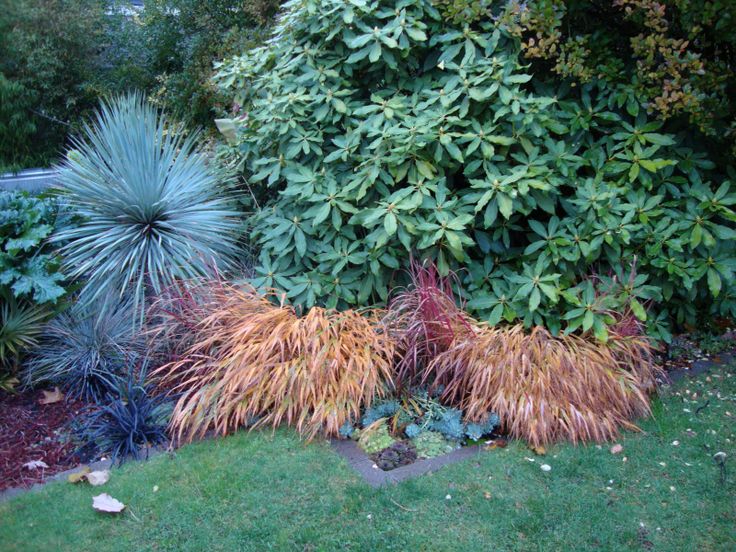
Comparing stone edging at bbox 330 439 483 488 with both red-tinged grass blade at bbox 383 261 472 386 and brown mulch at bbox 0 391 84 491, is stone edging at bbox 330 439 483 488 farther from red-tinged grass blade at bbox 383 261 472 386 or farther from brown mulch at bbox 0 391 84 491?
brown mulch at bbox 0 391 84 491

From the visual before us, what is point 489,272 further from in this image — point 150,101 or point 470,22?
point 150,101

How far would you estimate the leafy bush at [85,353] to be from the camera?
4770mm

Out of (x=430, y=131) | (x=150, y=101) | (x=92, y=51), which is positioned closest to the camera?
(x=430, y=131)

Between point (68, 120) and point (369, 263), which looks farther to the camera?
point (68, 120)

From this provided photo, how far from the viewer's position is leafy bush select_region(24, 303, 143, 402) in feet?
15.6

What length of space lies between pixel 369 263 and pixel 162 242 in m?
1.80

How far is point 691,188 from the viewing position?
5.13 metres

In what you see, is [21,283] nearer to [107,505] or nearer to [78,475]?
[78,475]

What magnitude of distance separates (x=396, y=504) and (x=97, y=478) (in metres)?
1.74

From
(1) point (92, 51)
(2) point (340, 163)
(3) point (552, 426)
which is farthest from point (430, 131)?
(1) point (92, 51)

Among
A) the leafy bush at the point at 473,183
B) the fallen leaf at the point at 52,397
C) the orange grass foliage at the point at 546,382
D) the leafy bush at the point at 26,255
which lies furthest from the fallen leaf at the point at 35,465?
the orange grass foliage at the point at 546,382

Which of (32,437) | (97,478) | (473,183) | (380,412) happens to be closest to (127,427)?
(97,478)

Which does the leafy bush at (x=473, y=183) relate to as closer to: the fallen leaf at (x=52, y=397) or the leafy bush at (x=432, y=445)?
the leafy bush at (x=432, y=445)

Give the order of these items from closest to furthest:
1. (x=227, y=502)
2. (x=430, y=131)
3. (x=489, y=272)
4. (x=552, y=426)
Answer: (x=227, y=502), (x=552, y=426), (x=430, y=131), (x=489, y=272)
